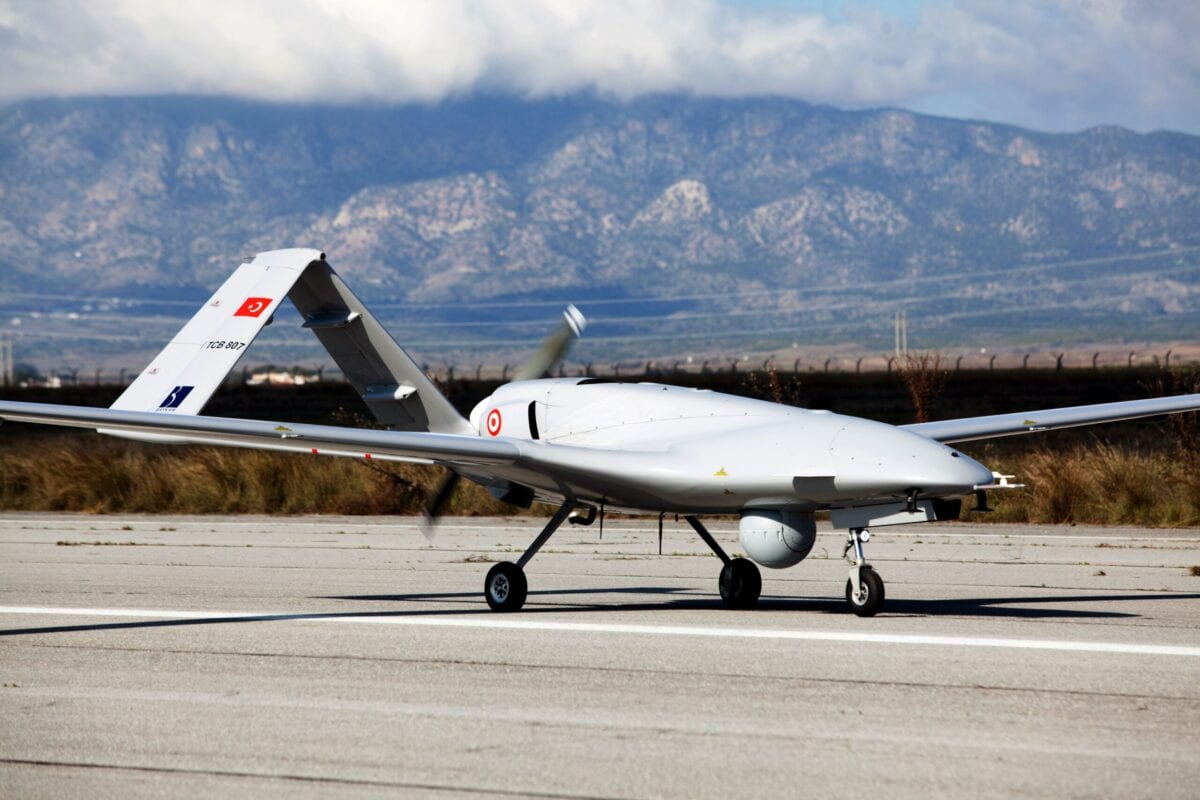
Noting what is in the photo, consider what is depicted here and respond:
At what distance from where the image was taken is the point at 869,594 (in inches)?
550

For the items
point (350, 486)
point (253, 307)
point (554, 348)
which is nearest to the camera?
point (253, 307)

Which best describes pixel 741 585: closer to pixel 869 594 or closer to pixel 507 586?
pixel 869 594

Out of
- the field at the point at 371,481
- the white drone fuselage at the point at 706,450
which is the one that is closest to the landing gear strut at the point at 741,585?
the white drone fuselage at the point at 706,450

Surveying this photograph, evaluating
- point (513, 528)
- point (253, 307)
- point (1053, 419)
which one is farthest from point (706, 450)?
point (513, 528)

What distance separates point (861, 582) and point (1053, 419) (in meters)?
3.03

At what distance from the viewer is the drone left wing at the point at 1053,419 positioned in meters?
15.9

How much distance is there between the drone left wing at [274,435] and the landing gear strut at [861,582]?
2946mm

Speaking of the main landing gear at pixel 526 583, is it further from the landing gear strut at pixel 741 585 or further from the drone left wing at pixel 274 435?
the drone left wing at pixel 274 435

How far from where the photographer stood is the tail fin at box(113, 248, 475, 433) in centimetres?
1569

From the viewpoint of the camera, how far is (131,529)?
27.3m

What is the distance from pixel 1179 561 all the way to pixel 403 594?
30.5 feet

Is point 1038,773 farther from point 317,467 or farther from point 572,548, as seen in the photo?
point 317,467

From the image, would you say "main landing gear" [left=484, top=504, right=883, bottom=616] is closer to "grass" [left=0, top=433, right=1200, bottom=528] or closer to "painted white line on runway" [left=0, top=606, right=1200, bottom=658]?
"painted white line on runway" [left=0, top=606, right=1200, bottom=658]

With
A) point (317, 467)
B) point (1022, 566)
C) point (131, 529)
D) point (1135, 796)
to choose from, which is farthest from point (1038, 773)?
point (317, 467)
